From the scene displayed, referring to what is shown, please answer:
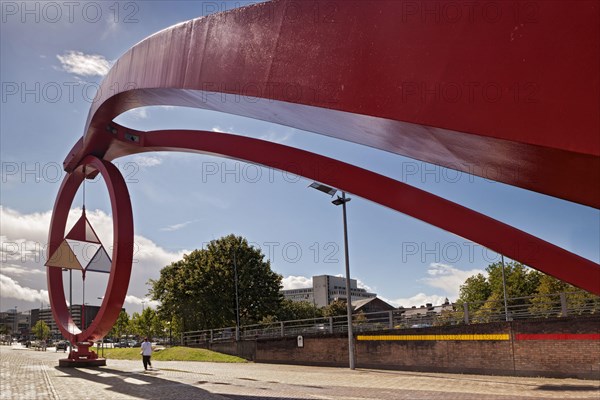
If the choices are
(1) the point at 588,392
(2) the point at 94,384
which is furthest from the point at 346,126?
(2) the point at 94,384

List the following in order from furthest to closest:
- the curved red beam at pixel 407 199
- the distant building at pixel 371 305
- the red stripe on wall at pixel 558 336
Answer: the distant building at pixel 371 305, the red stripe on wall at pixel 558 336, the curved red beam at pixel 407 199

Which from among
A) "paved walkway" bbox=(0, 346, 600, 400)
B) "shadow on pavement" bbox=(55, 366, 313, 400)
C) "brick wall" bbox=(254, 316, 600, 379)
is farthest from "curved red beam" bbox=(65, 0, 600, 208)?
"brick wall" bbox=(254, 316, 600, 379)

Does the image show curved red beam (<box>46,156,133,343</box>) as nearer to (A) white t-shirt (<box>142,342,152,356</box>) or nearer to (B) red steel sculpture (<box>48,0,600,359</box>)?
(A) white t-shirt (<box>142,342,152,356</box>)

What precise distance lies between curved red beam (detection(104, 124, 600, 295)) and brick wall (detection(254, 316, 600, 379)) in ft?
26.9

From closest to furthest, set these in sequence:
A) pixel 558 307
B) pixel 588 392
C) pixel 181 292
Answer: pixel 588 392, pixel 558 307, pixel 181 292

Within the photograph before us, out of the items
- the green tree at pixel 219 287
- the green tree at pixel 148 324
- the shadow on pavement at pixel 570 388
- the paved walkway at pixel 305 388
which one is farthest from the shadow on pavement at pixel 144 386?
the green tree at pixel 148 324

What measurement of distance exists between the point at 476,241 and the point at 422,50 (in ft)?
17.4

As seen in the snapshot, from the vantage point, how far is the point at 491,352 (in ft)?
54.1

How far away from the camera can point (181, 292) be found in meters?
43.6

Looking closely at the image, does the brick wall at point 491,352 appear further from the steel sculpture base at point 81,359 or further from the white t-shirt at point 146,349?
the steel sculpture base at point 81,359

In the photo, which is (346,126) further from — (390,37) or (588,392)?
(588,392)

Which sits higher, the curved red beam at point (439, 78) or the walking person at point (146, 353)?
the curved red beam at point (439, 78)

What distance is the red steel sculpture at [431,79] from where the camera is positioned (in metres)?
3.31

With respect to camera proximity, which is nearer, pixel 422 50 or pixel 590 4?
pixel 590 4
